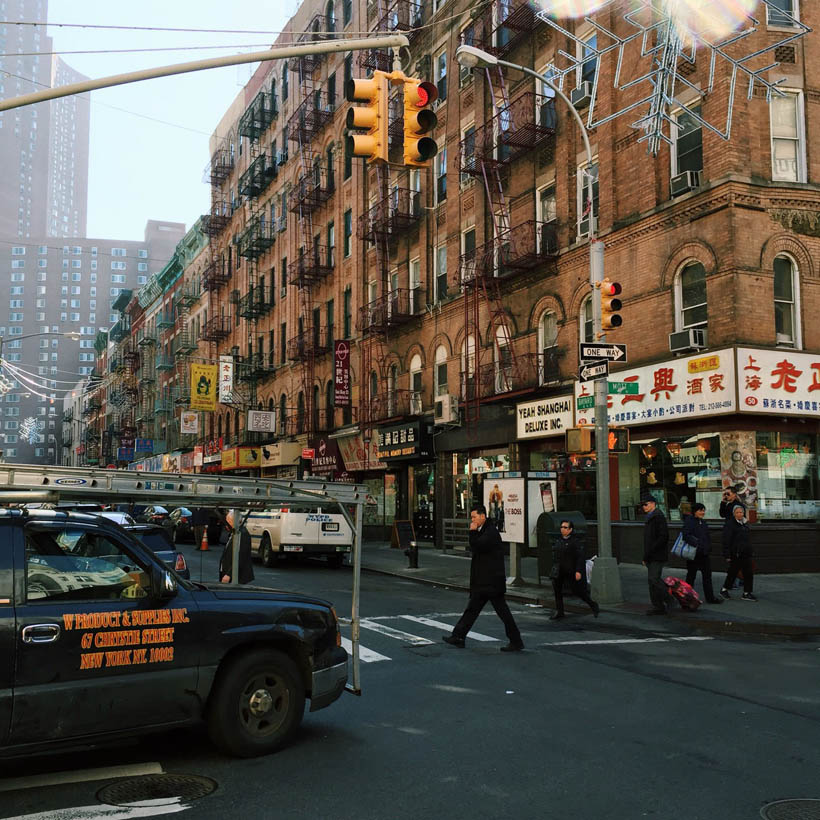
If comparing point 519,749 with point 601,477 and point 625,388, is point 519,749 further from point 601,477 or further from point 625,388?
point 625,388

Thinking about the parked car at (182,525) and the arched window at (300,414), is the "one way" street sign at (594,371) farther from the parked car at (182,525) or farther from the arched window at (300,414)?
the arched window at (300,414)

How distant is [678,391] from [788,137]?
20.6 ft

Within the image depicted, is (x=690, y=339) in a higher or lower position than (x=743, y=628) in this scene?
higher

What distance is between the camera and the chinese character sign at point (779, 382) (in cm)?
1762

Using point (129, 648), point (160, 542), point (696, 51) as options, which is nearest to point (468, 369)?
point (696, 51)

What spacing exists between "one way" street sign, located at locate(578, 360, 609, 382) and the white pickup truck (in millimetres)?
8464

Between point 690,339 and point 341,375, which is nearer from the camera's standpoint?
point 690,339

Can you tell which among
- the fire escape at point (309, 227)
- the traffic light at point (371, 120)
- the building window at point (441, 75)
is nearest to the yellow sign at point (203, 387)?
the fire escape at point (309, 227)

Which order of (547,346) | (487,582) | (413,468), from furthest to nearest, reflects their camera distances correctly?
(413,468), (547,346), (487,582)

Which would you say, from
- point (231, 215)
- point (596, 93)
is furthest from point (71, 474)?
point (231, 215)

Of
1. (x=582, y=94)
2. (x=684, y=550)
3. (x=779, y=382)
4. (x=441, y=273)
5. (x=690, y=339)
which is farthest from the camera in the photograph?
(x=441, y=273)

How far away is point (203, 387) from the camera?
4566cm

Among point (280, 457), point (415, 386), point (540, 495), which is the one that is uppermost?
point (415, 386)

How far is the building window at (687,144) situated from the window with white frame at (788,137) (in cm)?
157
